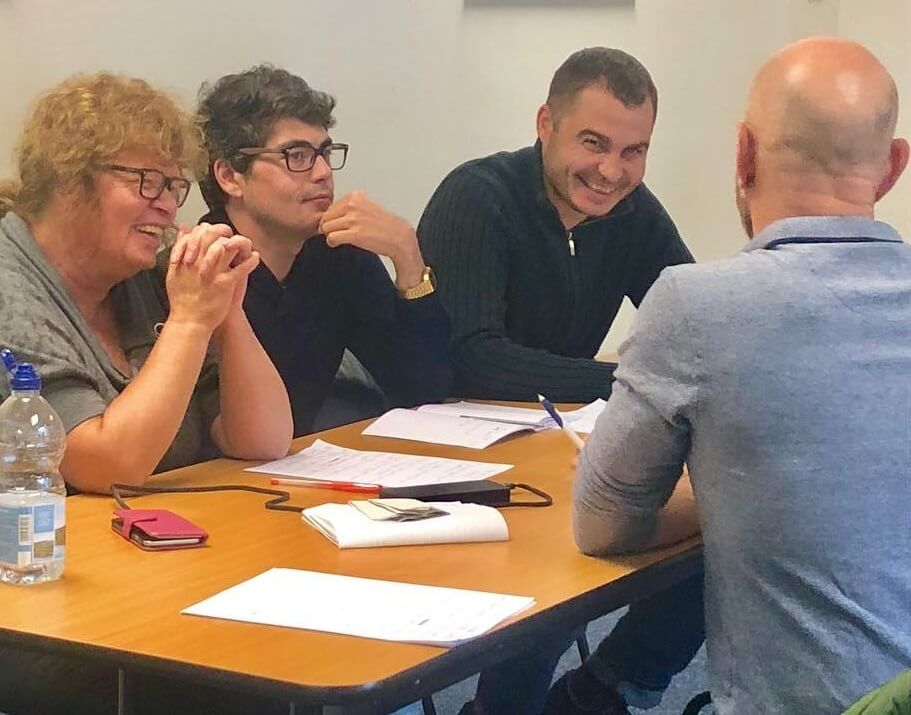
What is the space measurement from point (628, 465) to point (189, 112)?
1.07 meters

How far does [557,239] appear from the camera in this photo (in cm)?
279

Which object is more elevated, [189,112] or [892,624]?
[189,112]

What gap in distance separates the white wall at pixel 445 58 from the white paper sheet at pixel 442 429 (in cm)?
80

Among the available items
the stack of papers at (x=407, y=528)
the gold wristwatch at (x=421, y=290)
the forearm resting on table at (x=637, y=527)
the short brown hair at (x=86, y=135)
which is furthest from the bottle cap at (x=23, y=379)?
the gold wristwatch at (x=421, y=290)

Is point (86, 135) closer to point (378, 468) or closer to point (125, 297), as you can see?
point (125, 297)

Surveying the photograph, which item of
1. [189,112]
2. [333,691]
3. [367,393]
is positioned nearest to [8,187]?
[189,112]

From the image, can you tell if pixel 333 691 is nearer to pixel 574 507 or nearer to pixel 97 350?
pixel 574 507

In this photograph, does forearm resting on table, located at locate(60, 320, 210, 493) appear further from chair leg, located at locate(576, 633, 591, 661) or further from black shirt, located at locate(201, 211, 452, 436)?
chair leg, located at locate(576, 633, 591, 661)

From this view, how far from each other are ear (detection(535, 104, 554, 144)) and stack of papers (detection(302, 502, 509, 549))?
148cm

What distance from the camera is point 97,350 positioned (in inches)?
72.2

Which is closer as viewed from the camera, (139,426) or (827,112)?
(827,112)

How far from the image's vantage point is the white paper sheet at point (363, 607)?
45.1 inches

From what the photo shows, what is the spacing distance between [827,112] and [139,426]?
950mm

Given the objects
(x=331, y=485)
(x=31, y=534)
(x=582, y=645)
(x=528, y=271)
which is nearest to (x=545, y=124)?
(x=528, y=271)
